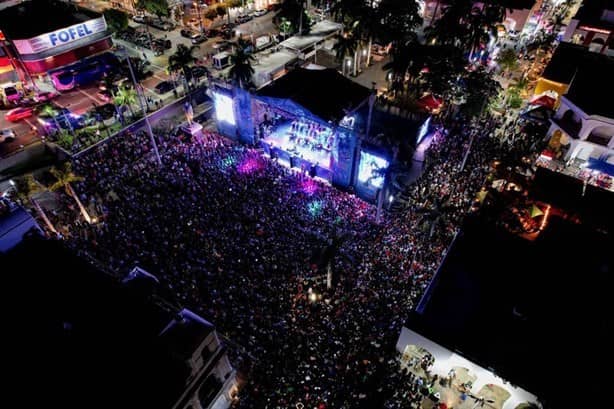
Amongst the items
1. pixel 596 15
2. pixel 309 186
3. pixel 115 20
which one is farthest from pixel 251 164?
pixel 596 15

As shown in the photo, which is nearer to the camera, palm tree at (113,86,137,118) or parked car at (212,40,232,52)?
palm tree at (113,86,137,118)

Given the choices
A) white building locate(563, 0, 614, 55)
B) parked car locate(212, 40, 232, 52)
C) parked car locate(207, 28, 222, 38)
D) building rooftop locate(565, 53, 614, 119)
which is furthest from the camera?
parked car locate(207, 28, 222, 38)

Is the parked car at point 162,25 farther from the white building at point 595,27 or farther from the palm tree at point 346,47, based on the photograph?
the white building at point 595,27

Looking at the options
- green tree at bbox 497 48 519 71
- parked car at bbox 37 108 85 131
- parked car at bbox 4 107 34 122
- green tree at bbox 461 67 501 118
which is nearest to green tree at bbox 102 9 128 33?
parked car at bbox 4 107 34 122

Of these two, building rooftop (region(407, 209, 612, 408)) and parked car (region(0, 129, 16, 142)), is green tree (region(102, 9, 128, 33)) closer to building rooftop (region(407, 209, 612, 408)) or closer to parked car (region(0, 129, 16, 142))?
parked car (region(0, 129, 16, 142))

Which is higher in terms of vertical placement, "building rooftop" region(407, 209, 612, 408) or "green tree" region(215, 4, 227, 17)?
"green tree" region(215, 4, 227, 17)
